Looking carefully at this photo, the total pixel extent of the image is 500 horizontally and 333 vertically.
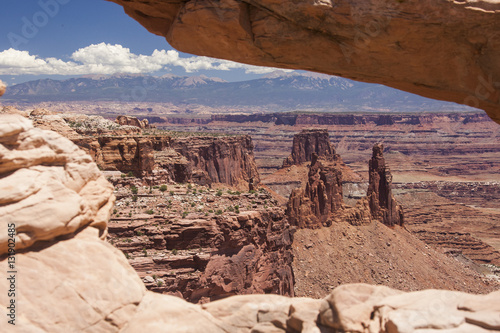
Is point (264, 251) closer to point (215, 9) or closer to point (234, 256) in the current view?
point (234, 256)

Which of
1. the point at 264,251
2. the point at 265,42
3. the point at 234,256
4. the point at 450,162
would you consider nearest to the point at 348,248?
the point at 264,251

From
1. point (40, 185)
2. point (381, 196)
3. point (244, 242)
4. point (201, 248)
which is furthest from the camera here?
point (381, 196)

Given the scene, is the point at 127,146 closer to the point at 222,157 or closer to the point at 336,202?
the point at 336,202

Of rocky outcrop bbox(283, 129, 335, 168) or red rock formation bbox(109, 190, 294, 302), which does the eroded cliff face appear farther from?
rocky outcrop bbox(283, 129, 335, 168)

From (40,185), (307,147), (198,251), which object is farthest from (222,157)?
(40,185)

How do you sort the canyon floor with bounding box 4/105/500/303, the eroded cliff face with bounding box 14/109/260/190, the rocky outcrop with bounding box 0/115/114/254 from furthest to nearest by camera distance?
the eroded cliff face with bounding box 14/109/260/190
the canyon floor with bounding box 4/105/500/303
the rocky outcrop with bounding box 0/115/114/254

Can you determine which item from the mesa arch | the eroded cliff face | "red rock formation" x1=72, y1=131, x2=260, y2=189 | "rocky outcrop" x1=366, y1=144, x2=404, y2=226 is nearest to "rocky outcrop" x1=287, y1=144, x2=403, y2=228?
"rocky outcrop" x1=366, y1=144, x2=404, y2=226
